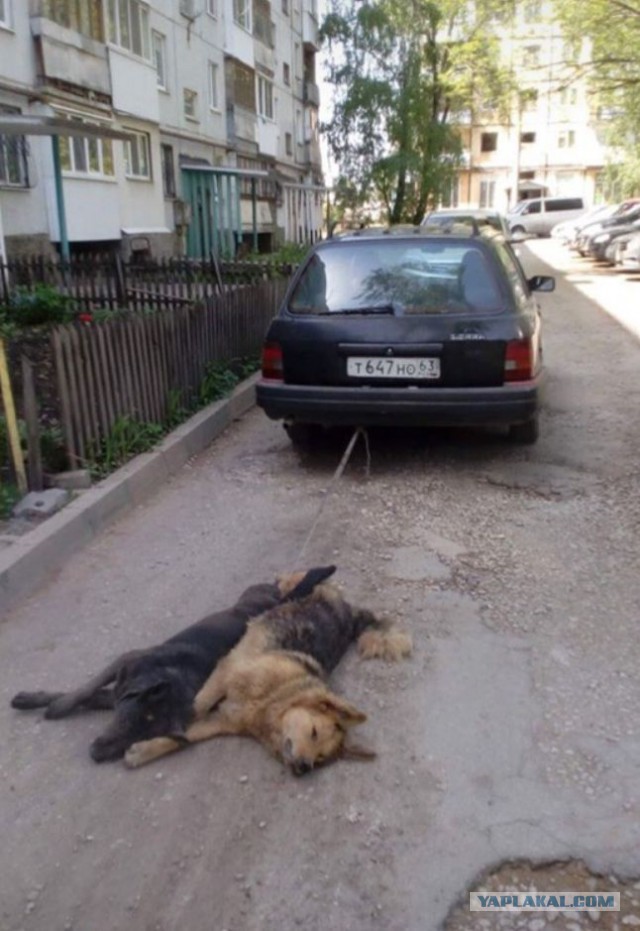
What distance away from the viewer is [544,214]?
44.6m

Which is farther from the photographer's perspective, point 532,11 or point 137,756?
point 532,11

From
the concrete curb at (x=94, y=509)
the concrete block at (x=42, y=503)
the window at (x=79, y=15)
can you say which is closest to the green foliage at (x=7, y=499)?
the concrete block at (x=42, y=503)

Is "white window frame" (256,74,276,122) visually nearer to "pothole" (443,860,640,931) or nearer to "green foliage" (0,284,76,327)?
"green foliage" (0,284,76,327)

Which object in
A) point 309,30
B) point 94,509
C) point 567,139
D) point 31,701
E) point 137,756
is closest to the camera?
point 137,756

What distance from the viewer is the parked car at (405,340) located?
544cm

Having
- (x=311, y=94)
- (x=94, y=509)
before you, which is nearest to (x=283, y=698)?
(x=94, y=509)

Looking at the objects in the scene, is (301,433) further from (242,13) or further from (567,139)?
(567,139)

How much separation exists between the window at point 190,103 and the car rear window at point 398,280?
22.7m

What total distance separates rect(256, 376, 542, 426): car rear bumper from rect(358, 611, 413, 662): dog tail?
2.23 metres

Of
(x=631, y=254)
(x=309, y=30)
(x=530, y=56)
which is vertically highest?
(x=309, y=30)

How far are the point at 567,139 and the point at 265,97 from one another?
35306mm

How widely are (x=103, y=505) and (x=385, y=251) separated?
2746mm

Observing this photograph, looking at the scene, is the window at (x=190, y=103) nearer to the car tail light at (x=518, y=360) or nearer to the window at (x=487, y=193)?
the car tail light at (x=518, y=360)

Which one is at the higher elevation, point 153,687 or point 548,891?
point 153,687
